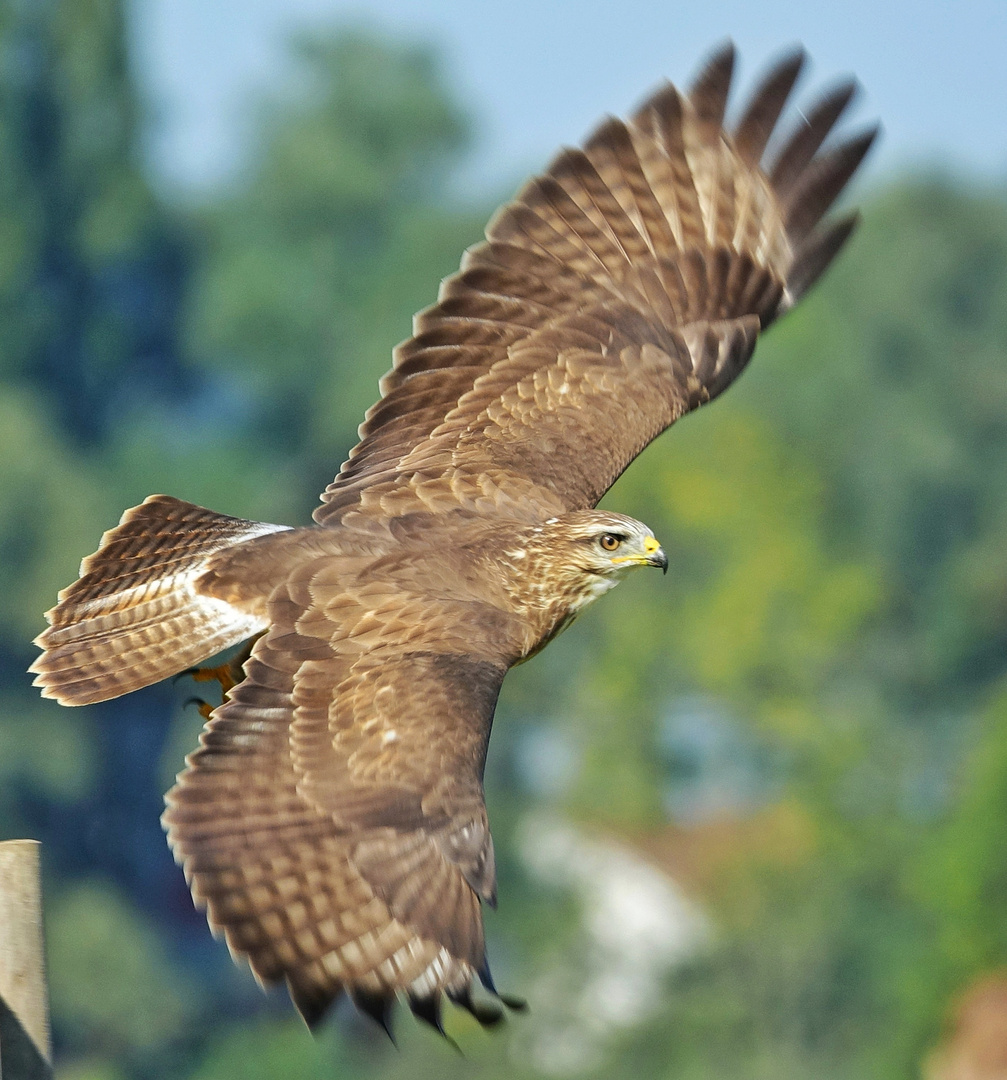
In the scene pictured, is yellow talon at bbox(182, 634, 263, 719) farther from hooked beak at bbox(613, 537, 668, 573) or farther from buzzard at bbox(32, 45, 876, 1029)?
hooked beak at bbox(613, 537, 668, 573)

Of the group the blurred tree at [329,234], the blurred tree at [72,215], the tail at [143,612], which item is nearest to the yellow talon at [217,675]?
the tail at [143,612]

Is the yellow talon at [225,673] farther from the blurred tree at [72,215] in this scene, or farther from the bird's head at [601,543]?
the blurred tree at [72,215]

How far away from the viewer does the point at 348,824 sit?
771 cm

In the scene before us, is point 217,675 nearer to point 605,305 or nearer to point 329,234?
point 605,305

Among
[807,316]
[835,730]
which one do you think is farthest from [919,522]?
[835,730]

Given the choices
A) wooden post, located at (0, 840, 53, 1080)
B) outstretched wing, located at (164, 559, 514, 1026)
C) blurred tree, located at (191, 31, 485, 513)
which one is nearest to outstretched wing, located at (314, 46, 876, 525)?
outstretched wing, located at (164, 559, 514, 1026)

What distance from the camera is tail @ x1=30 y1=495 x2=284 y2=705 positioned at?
345 inches

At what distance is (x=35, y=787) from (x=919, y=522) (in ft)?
102

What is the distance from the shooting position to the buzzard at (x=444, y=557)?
7547mm

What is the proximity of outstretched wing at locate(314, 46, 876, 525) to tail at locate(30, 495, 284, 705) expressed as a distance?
634mm

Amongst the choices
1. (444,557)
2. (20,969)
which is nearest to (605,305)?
(444,557)

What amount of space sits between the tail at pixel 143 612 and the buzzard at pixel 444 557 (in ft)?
0.04

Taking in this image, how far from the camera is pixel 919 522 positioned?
70562mm

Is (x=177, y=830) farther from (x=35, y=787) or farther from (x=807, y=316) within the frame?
(x=807, y=316)
